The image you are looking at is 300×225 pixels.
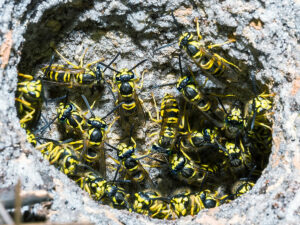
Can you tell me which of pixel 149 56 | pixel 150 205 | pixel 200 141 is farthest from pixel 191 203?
pixel 149 56

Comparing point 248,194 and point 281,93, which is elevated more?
point 281,93

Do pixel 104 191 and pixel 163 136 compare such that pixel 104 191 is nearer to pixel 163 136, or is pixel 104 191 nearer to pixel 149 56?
pixel 163 136

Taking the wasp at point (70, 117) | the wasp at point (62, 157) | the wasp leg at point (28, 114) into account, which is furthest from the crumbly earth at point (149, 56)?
the wasp at point (62, 157)

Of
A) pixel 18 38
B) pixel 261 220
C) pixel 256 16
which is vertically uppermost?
pixel 256 16

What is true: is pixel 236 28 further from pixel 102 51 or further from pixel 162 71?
pixel 102 51

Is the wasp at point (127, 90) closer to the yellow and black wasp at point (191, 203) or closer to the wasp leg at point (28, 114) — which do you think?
the wasp leg at point (28, 114)

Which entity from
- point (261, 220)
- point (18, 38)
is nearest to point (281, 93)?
point (261, 220)

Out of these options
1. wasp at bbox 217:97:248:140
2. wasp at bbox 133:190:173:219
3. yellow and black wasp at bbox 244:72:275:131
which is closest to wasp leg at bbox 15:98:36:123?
wasp at bbox 133:190:173:219

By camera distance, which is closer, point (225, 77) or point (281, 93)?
point (281, 93)
